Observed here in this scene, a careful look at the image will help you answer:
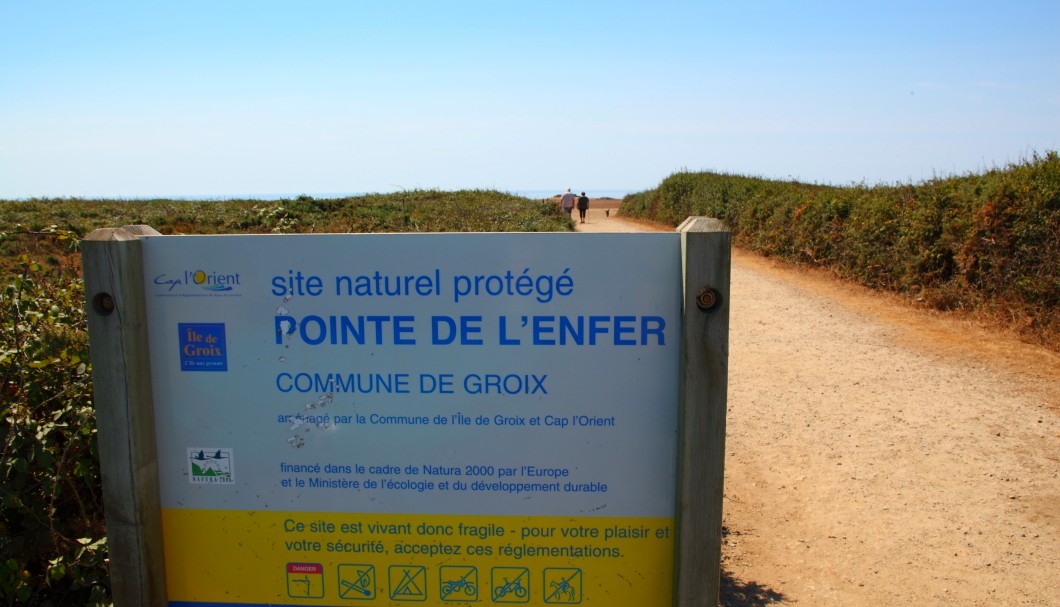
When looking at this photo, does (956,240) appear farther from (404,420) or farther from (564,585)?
(404,420)

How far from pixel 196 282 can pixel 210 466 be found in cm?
62

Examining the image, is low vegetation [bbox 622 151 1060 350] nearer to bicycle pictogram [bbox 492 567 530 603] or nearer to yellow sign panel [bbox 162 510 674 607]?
yellow sign panel [bbox 162 510 674 607]

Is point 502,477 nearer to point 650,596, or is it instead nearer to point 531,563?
point 531,563

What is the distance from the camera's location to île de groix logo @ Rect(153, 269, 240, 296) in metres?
2.38

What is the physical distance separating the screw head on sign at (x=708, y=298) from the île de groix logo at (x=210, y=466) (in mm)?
1610

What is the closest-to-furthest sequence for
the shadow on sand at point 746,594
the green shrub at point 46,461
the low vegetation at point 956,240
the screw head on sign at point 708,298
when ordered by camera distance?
the screw head on sign at point 708,298
the green shrub at point 46,461
the shadow on sand at point 746,594
the low vegetation at point 956,240

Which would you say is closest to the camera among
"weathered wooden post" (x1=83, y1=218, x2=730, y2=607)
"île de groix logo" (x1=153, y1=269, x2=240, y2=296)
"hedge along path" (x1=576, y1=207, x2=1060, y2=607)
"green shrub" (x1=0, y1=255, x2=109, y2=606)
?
"weathered wooden post" (x1=83, y1=218, x2=730, y2=607)

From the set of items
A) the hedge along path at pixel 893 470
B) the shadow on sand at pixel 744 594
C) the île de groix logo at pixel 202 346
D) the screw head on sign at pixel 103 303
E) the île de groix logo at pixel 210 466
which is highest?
the screw head on sign at pixel 103 303

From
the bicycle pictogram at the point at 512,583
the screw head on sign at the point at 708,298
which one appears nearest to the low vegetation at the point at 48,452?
the bicycle pictogram at the point at 512,583

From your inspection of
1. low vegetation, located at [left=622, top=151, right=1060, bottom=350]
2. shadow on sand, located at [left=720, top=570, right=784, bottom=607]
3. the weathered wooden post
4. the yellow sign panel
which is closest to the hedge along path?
shadow on sand, located at [left=720, top=570, right=784, bottom=607]

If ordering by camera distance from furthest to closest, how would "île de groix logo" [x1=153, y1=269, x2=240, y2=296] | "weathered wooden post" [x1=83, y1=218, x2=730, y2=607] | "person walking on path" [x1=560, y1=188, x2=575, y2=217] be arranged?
"person walking on path" [x1=560, y1=188, x2=575, y2=217], "île de groix logo" [x1=153, y1=269, x2=240, y2=296], "weathered wooden post" [x1=83, y1=218, x2=730, y2=607]

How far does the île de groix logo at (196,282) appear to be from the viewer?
2381 millimetres

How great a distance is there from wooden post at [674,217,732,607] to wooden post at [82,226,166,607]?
1742 millimetres

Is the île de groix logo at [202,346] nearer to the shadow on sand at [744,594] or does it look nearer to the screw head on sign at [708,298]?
the screw head on sign at [708,298]
